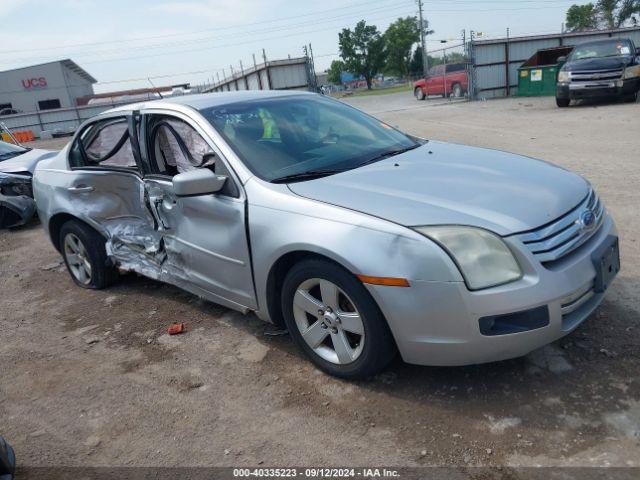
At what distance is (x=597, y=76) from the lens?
14.0 meters

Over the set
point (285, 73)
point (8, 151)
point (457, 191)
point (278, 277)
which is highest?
point (285, 73)

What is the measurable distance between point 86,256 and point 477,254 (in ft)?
12.1

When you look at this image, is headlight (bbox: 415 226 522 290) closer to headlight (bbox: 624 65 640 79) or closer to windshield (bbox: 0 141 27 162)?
windshield (bbox: 0 141 27 162)

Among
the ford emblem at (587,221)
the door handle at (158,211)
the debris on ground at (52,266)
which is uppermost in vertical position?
the door handle at (158,211)

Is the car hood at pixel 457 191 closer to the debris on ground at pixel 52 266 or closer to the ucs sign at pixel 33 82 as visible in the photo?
the debris on ground at pixel 52 266

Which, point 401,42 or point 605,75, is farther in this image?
point 401,42

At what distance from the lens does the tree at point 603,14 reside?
4978 centimetres

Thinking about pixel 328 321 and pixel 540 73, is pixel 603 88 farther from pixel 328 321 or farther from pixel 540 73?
pixel 328 321

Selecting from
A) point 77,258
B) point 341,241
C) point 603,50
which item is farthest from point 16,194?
point 603,50

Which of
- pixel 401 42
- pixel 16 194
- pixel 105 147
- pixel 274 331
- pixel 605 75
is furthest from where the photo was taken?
pixel 401 42

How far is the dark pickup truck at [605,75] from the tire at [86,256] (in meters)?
13.5

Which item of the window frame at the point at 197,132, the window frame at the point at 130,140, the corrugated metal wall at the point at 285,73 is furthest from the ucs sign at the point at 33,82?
the window frame at the point at 197,132

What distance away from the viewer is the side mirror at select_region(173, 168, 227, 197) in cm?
308

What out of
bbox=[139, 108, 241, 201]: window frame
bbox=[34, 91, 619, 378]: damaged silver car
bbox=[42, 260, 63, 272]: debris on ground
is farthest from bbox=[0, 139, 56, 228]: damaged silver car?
bbox=[139, 108, 241, 201]: window frame
